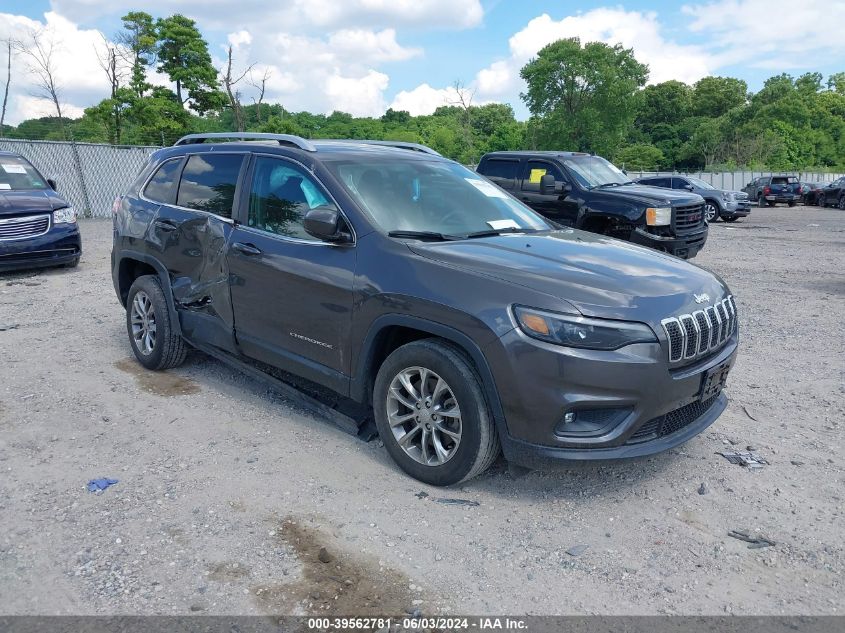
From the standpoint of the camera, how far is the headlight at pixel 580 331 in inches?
126

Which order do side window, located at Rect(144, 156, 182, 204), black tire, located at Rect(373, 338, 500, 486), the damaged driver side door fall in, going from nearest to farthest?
black tire, located at Rect(373, 338, 500, 486) → the damaged driver side door → side window, located at Rect(144, 156, 182, 204)

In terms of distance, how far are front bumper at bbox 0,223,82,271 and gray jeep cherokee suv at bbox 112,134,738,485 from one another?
18.5ft

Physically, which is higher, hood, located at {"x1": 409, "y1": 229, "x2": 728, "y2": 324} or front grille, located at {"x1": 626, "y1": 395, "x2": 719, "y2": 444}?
hood, located at {"x1": 409, "y1": 229, "x2": 728, "y2": 324}

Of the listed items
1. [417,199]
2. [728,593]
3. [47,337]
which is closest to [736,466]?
[728,593]

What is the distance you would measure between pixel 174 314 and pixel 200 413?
96cm

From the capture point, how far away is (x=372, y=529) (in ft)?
11.0

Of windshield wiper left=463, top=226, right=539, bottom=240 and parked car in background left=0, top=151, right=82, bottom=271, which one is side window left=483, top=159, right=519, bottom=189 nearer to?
parked car in background left=0, top=151, right=82, bottom=271

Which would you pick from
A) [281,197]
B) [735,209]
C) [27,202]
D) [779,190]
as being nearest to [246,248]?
[281,197]

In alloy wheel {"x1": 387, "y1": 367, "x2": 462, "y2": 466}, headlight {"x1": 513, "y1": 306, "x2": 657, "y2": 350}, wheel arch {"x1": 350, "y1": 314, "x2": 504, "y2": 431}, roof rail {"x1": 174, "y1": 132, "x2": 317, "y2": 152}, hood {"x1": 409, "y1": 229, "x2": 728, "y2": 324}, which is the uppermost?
roof rail {"x1": 174, "y1": 132, "x2": 317, "y2": 152}

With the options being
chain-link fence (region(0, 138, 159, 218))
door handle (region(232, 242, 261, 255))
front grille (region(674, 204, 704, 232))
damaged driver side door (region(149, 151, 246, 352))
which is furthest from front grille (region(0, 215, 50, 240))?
chain-link fence (region(0, 138, 159, 218))

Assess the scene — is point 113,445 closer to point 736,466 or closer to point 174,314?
point 174,314

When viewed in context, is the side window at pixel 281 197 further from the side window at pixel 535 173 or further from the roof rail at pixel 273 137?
the side window at pixel 535 173

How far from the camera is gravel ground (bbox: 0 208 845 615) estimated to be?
9.39 ft

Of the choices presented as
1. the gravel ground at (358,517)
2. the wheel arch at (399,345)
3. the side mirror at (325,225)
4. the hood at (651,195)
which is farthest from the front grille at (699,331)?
the hood at (651,195)
